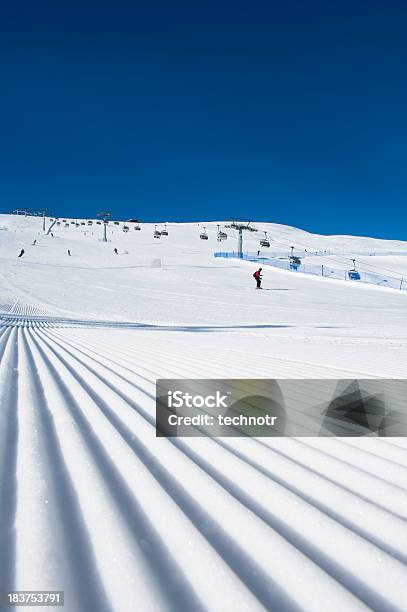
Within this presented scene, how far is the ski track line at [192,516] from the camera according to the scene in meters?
1.73

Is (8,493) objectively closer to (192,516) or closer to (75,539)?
(75,539)

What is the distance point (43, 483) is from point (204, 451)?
3.78ft

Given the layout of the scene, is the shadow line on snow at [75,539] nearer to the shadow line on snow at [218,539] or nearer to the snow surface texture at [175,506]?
the snow surface texture at [175,506]

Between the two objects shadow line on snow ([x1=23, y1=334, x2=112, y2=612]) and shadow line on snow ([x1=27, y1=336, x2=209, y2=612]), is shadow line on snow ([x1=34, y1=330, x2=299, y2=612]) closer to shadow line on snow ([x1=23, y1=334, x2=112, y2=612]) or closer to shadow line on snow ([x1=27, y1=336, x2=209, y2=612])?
shadow line on snow ([x1=27, y1=336, x2=209, y2=612])

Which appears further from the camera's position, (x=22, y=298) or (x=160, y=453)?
(x=22, y=298)

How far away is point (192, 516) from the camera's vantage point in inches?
88.3

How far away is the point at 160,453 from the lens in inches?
122

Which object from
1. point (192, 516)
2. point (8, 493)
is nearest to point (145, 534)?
point (192, 516)

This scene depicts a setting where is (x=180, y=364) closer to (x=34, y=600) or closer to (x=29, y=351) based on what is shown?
(x=29, y=351)

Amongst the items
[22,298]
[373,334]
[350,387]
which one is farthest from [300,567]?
[22,298]

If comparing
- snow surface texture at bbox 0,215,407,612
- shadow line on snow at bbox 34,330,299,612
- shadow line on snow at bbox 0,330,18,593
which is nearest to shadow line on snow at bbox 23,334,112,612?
snow surface texture at bbox 0,215,407,612

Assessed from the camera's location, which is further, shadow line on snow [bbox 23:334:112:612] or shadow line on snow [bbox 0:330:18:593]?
shadow line on snow [bbox 0:330:18:593]

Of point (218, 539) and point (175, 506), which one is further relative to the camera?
point (175, 506)

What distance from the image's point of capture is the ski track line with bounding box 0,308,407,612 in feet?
5.67
